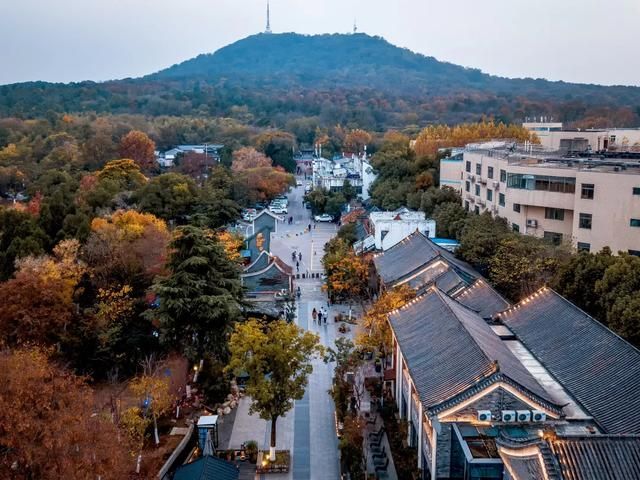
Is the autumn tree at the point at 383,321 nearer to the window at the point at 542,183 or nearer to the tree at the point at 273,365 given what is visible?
the tree at the point at 273,365

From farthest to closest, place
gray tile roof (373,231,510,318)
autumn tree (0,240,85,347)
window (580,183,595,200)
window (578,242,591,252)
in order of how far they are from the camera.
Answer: window (578,242,591,252), window (580,183,595,200), gray tile roof (373,231,510,318), autumn tree (0,240,85,347)

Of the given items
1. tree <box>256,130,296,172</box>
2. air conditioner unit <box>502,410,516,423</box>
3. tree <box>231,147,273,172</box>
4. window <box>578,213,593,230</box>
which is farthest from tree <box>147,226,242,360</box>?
tree <box>256,130,296,172</box>

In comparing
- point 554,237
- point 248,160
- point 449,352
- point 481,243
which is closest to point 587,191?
point 554,237

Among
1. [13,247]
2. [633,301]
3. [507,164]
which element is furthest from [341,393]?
[507,164]

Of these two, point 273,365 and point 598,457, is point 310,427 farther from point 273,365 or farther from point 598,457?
point 598,457

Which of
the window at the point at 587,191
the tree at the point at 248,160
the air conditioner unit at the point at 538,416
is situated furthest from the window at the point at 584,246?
the tree at the point at 248,160

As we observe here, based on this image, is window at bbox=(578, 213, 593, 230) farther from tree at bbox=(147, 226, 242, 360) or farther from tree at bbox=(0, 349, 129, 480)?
tree at bbox=(0, 349, 129, 480)
